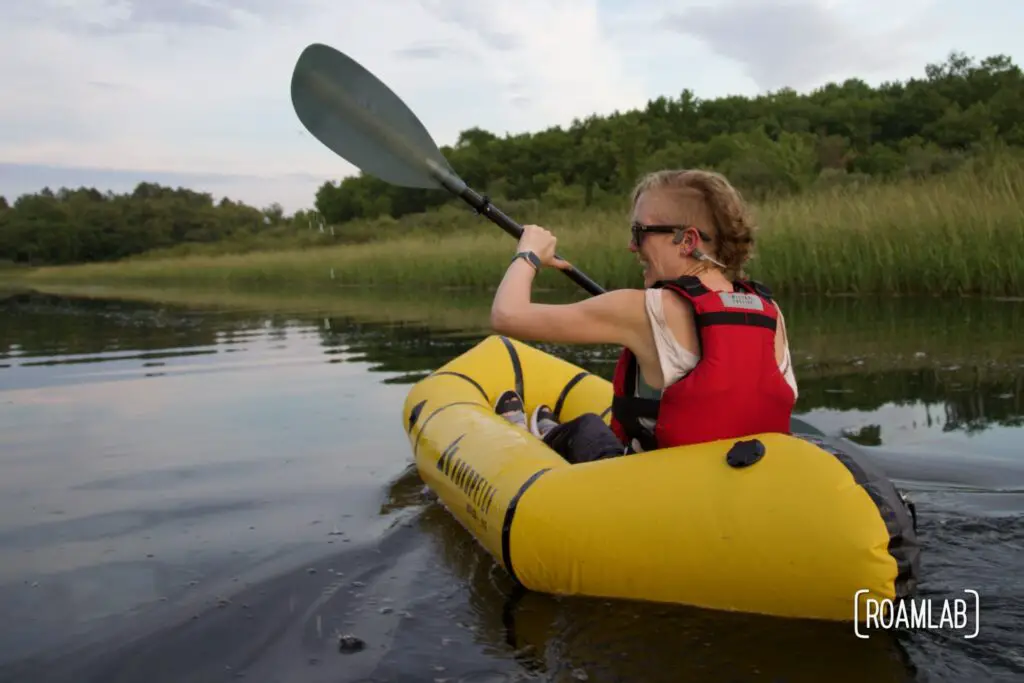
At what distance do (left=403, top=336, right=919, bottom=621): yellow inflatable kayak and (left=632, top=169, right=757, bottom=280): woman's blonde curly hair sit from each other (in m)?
0.52

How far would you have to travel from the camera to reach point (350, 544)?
319 cm

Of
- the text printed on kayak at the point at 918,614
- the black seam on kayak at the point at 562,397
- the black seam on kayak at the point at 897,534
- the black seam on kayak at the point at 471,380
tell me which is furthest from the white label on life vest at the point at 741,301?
the black seam on kayak at the point at 562,397

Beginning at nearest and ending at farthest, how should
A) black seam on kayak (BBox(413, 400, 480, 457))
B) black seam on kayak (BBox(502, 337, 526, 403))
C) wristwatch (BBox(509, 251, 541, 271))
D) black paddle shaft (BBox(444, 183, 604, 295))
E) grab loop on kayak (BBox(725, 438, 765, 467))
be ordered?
grab loop on kayak (BBox(725, 438, 765, 467)) < wristwatch (BBox(509, 251, 541, 271)) < black paddle shaft (BBox(444, 183, 604, 295)) < black seam on kayak (BBox(413, 400, 480, 457)) < black seam on kayak (BBox(502, 337, 526, 403))

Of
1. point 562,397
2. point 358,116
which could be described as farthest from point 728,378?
point 358,116

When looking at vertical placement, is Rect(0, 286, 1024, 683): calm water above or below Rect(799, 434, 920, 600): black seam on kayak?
below

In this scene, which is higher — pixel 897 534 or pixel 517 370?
pixel 517 370

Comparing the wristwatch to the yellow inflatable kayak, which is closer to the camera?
the yellow inflatable kayak

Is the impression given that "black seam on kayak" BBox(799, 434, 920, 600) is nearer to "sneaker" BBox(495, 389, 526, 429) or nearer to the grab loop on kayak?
the grab loop on kayak

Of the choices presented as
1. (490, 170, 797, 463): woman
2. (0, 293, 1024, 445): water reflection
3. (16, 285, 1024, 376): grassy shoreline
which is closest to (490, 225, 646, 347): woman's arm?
(490, 170, 797, 463): woman

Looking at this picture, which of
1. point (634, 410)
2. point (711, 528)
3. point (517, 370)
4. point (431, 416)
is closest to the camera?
point (711, 528)

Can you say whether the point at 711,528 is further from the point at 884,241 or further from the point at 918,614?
the point at 884,241

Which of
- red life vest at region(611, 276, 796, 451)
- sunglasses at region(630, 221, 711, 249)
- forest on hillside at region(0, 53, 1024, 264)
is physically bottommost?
red life vest at region(611, 276, 796, 451)

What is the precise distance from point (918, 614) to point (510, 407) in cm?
224

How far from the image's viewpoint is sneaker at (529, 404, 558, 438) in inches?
167
